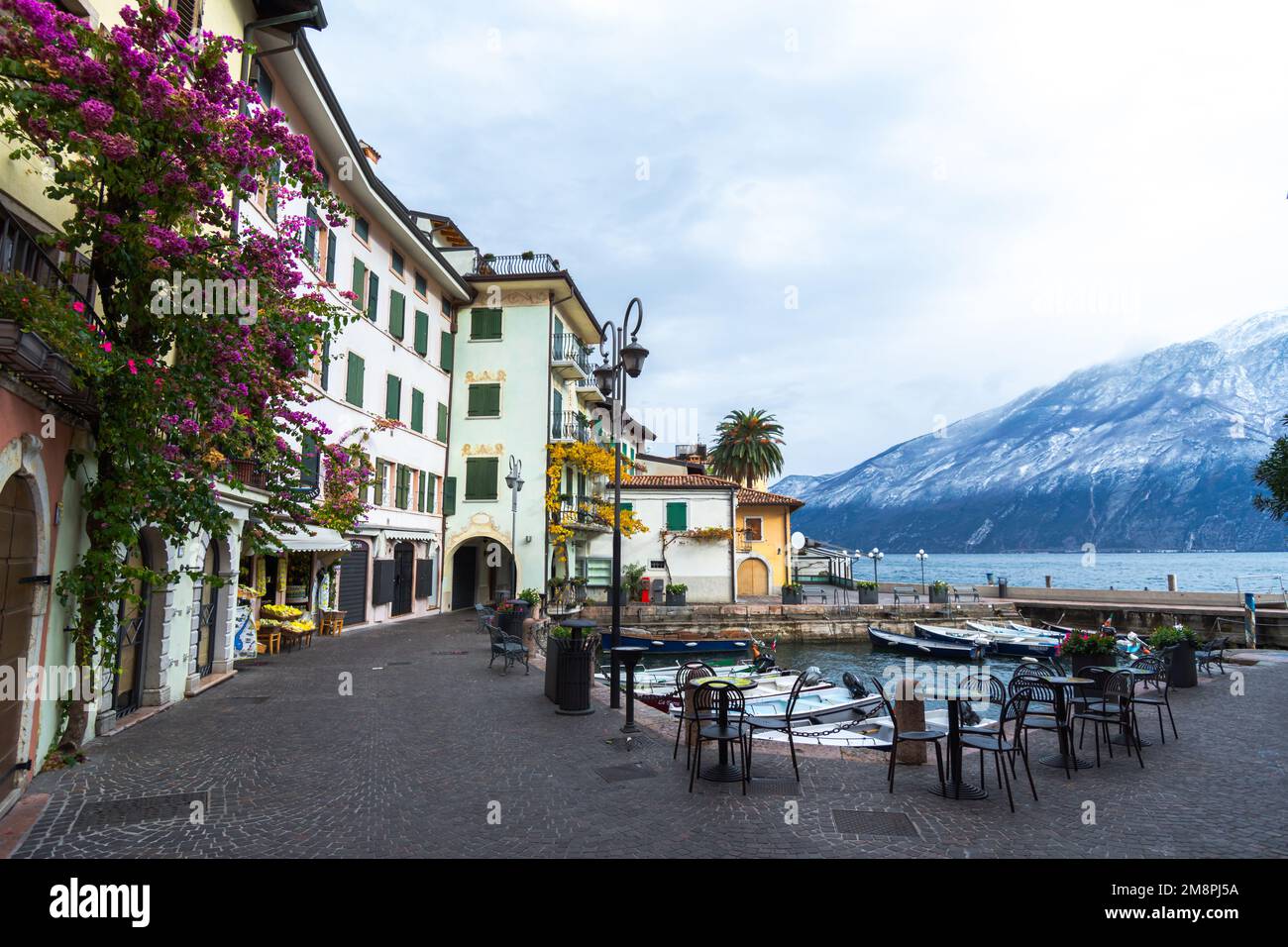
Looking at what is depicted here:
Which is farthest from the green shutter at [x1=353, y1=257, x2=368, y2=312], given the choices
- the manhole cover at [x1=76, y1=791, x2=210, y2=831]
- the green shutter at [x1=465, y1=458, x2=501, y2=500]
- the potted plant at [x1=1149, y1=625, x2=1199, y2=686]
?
the potted plant at [x1=1149, y1=625, x2=1199, y2=686]

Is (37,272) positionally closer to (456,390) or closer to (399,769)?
(399,769)

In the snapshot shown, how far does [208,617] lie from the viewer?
517 inches

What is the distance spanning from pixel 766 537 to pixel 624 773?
3481 centimetres

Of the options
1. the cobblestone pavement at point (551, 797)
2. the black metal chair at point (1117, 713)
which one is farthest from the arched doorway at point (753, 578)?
the black metal chair at point (1117, 713)

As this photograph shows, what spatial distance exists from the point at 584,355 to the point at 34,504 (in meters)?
28.3

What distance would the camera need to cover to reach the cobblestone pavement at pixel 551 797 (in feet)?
18.4

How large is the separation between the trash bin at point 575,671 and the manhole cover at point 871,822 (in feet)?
16.8

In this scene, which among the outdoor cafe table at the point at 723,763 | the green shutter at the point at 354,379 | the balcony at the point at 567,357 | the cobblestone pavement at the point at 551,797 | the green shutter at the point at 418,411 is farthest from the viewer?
the balcony at the point at 567,357

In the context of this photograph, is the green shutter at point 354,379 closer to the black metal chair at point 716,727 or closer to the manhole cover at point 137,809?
the manhole cover at point 137,809

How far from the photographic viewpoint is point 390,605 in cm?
2495

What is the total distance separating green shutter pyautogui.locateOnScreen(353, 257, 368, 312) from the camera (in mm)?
22438
